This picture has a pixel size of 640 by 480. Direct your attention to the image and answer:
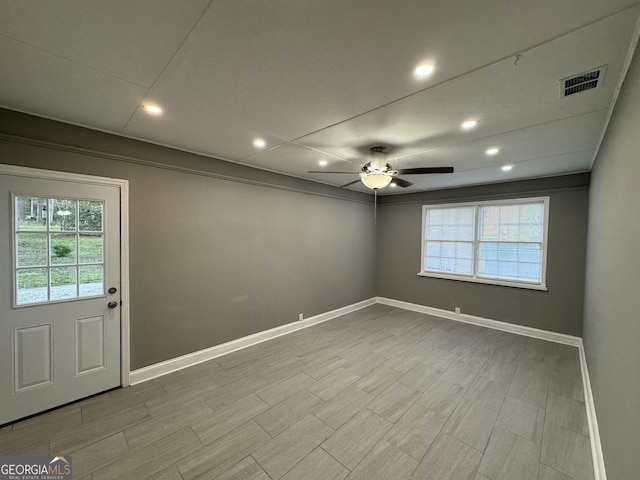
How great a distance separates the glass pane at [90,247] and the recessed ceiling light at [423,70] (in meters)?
3.16

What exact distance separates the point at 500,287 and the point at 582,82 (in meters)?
3.76

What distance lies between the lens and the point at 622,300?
5.05 feet

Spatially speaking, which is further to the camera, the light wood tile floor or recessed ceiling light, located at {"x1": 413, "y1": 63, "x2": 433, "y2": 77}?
the light wood tile floor

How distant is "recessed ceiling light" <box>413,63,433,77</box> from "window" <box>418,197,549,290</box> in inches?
154

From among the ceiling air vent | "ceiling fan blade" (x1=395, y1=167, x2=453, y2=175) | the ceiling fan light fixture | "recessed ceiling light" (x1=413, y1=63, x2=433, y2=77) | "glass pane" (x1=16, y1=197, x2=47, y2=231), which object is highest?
the ceiling air vent

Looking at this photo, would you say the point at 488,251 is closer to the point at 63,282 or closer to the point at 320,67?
the point at 320,67

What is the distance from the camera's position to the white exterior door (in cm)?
213

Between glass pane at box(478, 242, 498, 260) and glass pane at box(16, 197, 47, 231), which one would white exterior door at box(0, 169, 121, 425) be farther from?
glass pane at box(478, 242, 498, 260)

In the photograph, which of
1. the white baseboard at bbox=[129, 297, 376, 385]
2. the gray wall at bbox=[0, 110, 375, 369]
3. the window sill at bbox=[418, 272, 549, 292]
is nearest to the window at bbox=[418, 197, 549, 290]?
the window sill at bbox=[418, 272, 549, 292]

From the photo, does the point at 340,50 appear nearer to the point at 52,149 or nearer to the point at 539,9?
the point at 539,9

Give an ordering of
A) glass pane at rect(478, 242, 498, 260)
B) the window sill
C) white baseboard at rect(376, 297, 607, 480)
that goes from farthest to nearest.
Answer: glass pane at rect(478, 242, 498, 260) → the window sill → white baseboard at rect(376, 297, 607, 480)

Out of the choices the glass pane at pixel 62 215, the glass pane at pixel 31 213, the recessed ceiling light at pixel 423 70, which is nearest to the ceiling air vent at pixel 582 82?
the recessed ceiling light at pixel 423 70

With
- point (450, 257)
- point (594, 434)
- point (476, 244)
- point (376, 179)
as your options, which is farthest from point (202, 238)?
point (476, 244)

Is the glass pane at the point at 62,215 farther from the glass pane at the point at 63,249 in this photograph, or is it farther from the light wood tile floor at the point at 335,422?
the light wood tile floor at the point at 335,422
